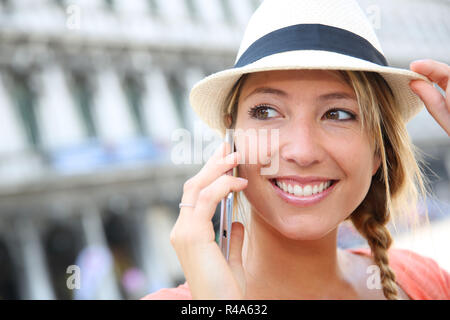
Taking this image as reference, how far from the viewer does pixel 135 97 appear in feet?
46.1

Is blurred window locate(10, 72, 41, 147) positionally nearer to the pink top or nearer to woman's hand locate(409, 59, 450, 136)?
the pink top

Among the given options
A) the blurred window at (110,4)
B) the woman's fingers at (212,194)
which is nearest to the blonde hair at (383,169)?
the woman's fingers at (212,194)

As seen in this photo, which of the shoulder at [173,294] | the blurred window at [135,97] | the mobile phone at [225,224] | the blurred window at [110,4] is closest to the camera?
the mobile phone at [225,224]

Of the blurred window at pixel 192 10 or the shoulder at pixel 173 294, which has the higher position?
the blurred window at pixel 192 10

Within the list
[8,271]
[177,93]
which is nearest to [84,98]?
[177,93]

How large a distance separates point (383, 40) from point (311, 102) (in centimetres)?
2110

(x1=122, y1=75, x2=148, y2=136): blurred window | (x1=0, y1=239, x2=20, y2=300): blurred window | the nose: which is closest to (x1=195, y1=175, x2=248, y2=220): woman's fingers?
the nose

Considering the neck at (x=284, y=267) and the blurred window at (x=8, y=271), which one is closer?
the neck at (x=284, y=267)

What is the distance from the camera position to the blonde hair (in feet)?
4.83

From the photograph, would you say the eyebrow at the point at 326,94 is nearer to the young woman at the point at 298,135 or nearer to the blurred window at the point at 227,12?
the young woman at the point at 298,135

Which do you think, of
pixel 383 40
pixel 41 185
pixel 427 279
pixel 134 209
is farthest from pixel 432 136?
pixel 427 279

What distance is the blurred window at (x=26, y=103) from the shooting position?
464 inches

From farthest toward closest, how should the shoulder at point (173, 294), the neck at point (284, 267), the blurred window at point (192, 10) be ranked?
the blurred window at point (192, 10) < the neck at point (284, 267) < the shoulder at point (173, 294)
